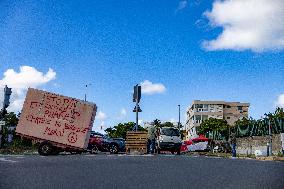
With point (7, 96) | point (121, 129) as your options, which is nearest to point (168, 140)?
point (7, 96)

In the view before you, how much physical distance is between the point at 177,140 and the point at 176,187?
775 inches

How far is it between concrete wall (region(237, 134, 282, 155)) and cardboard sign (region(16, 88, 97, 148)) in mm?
11819

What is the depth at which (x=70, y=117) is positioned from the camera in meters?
19.0

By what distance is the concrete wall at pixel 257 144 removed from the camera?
24.5 m

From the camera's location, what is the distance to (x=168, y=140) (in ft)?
85.1

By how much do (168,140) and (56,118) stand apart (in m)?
9.38

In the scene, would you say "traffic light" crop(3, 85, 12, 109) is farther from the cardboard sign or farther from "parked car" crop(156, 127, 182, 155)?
"parked car" crop(156, 127, 182, 155)

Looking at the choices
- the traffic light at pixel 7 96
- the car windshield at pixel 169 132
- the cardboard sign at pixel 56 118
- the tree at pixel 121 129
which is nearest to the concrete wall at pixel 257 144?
the car windshield at pixel 169 132

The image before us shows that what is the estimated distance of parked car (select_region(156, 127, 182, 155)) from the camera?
85.0 feet

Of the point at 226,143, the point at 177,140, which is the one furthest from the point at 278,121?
the point at 226,143

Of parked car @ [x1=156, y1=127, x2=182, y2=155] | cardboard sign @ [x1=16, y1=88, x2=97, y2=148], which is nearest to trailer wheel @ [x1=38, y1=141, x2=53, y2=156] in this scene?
cardboard sign @ [x1=16, y1=88, x2=97, y2=148]

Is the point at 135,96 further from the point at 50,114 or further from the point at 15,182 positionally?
the point at 15,182

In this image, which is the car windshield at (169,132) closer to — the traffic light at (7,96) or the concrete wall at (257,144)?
the concrete wall at (257,144)

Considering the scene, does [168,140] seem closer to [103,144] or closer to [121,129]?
[103,144]
